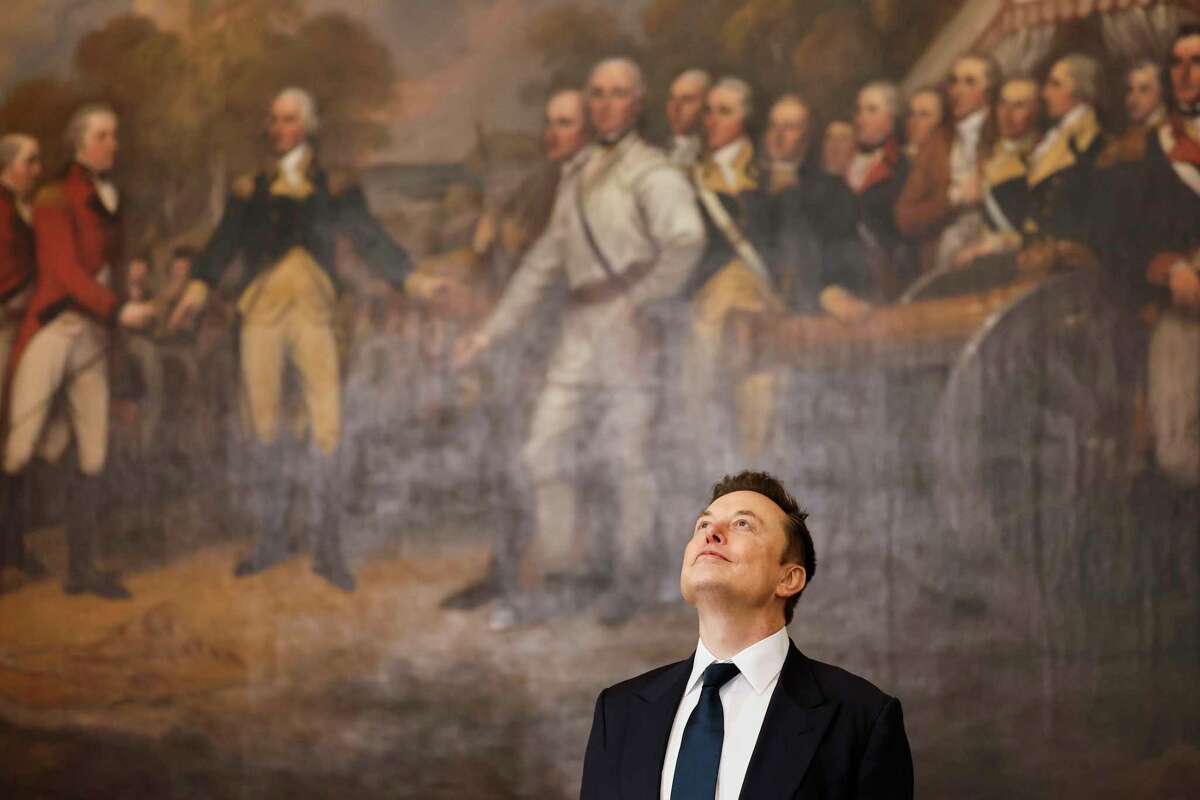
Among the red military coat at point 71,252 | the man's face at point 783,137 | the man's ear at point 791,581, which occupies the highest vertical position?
the man's face at point 783,137

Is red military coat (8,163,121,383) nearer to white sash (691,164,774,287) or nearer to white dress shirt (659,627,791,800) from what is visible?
white sash (691,164,774,287)

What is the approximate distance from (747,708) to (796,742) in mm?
Answer: 171

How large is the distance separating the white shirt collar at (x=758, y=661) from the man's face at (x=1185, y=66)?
19.5ft

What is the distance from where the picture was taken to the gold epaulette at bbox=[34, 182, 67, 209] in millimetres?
8297

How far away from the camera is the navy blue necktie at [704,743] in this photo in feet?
10.2

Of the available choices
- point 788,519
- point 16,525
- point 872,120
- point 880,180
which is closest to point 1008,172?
point 880,180

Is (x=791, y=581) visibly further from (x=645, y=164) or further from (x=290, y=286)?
(x=290, y=286)

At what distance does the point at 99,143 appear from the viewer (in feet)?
27.3

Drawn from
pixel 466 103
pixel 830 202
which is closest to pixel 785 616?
pixel 830 202

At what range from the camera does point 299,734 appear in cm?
770

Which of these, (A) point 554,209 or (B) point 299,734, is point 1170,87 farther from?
(B) point 299,734

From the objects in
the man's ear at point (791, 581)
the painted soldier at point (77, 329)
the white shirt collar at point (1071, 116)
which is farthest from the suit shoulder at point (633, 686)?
the white shirt collar at point (1071, 116)

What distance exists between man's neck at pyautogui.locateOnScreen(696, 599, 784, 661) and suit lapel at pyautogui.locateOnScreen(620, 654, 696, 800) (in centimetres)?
10

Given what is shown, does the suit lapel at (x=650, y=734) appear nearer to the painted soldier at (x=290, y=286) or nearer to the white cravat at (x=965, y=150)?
the painted soldier at (x=290, y=286)
